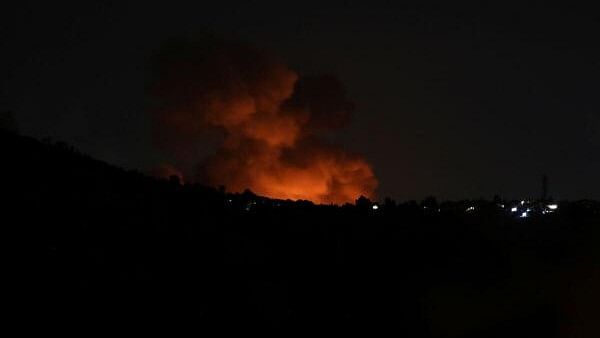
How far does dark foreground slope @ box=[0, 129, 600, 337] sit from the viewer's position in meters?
6.41

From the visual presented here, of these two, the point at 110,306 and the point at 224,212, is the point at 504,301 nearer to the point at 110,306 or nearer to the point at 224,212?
the point at 224,212

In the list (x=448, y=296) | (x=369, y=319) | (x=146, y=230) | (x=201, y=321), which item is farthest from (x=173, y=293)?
(x=448, y=296)

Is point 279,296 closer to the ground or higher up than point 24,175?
closer to the ground

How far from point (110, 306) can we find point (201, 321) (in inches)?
40.9

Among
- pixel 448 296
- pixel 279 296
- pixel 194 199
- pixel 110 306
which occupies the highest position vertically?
pixel 194 199

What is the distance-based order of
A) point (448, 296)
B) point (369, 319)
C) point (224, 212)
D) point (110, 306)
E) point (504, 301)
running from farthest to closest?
point (504, 301)
point (448, 296)
point (224, 212)
point (369, 319)
point (110, 306)

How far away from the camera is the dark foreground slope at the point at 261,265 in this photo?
6.41 metres

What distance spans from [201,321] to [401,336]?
10.6 ft

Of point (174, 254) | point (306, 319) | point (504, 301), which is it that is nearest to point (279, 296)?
point (306, 319)

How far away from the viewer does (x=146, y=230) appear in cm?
779

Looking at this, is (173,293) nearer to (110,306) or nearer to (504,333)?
(110,306)

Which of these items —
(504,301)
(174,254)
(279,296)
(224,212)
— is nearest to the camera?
(174,254)

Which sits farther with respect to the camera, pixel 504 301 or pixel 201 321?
pixel 504 301

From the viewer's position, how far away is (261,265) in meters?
8.52
